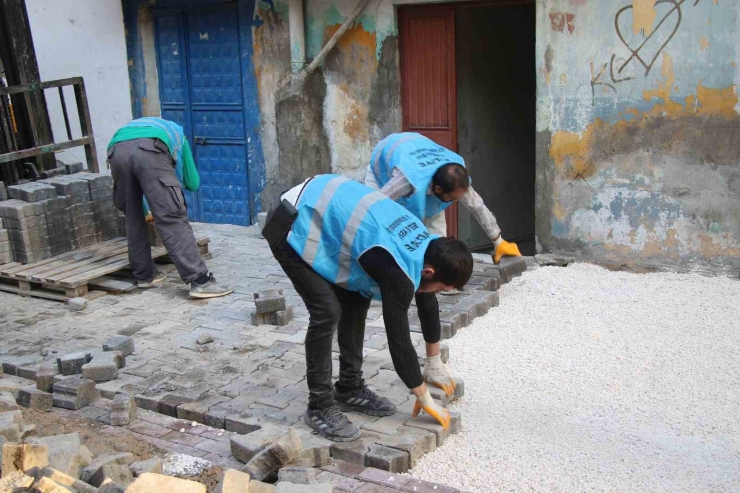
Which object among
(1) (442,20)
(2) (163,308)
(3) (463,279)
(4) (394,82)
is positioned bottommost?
(2) (163,308)

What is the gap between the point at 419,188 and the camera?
5449mm

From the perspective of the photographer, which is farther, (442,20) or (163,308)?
(442,20)

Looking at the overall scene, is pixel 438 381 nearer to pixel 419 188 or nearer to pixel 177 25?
pixel 419 188

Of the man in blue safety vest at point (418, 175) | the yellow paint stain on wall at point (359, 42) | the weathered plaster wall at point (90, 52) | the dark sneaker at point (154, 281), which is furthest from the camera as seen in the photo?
the weathered plaster wall at point (90, 52)

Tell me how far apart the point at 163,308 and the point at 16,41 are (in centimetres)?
369

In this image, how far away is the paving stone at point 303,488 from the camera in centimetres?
362

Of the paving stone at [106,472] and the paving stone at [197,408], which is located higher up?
the paving stone at [106,472]

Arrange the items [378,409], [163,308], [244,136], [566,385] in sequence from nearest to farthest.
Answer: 1. [378,409]
2. [566,385]
3. [163,308]
4. [244,136]

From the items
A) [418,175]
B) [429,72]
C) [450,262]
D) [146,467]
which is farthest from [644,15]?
[146,467]

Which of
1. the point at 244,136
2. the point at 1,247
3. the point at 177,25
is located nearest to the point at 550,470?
the point at 1,247

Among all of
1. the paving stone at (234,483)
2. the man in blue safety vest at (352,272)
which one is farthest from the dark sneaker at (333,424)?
the paving stone at (234,483)

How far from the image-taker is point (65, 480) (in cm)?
361

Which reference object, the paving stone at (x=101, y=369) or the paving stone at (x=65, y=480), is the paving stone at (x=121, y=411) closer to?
the paving stone at (x=101, y=369)

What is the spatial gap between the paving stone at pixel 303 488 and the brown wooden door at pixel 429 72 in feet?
17.7
